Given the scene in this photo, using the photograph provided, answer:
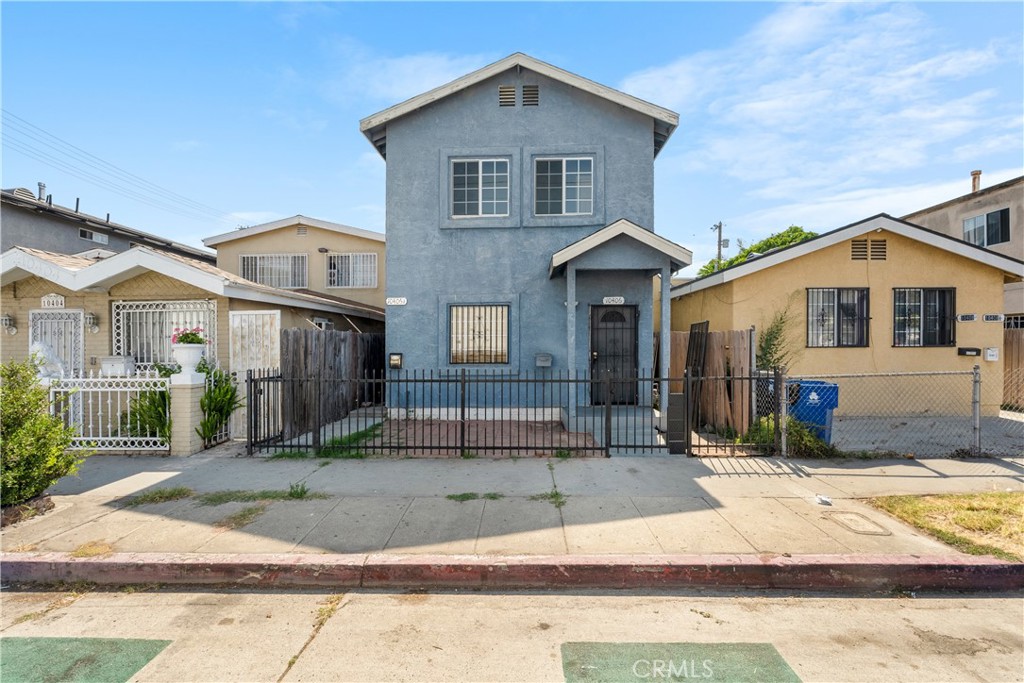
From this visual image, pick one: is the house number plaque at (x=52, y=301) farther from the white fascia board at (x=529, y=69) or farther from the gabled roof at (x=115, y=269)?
the white fascia board at (x=529, y=69)

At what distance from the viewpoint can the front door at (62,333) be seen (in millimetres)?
9484

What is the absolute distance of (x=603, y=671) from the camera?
3.09 metres

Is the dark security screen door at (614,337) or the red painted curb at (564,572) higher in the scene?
the dark security screen door at (614,337)

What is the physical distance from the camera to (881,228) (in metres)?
11.2

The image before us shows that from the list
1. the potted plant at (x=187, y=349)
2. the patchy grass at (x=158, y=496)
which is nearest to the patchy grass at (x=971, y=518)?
the patchy grass at (x=158, y=496)

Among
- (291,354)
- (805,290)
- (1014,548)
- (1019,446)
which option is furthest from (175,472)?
(1019,446)

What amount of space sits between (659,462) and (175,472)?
7.36m

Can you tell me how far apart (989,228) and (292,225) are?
27159 millimetres

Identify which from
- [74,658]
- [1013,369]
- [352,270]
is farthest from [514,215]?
[1013,369]

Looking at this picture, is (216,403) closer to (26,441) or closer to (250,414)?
(250,414)

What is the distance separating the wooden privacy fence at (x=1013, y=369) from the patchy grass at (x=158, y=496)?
18.0 meters

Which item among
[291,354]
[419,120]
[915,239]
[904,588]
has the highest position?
[419,120]

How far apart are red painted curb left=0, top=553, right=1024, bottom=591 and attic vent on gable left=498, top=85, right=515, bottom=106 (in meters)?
10.6

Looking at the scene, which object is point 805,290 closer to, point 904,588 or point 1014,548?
point 1014,548
